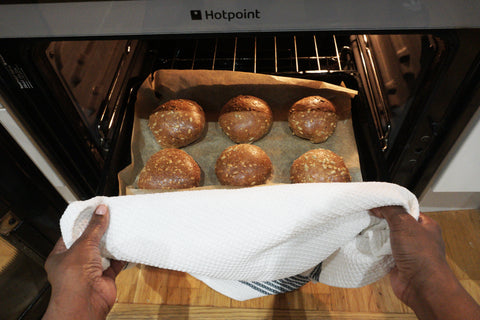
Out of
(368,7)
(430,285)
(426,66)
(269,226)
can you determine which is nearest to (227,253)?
(269,226)

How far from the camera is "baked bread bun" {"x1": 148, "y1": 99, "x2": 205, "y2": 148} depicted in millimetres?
1262

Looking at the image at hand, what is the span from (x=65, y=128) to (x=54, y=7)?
50cm

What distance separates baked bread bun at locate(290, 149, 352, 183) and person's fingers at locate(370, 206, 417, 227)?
1.17ft

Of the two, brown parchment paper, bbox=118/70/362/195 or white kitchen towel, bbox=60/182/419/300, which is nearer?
white kitchen towel, bbox=60/182/419/300

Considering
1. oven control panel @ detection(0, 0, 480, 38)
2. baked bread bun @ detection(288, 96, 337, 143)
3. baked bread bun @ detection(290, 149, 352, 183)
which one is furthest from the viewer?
baked bread bun @ detection(288, 96, 337, 143)

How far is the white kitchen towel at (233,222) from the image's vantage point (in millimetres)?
746

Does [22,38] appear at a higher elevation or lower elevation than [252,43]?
higher

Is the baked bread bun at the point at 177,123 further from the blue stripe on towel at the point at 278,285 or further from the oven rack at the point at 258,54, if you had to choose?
the blue stripe on towel at the point at 278,285

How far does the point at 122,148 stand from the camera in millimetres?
1242

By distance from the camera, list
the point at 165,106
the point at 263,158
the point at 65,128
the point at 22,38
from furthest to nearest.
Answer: the point at 165,106 < the point at 263,158 < the point at 65,128 < the point at 22,38

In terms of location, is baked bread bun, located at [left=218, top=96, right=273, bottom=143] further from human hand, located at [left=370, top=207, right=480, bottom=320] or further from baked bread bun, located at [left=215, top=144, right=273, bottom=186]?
human hand, located at [left=370, top=207, right=480, bottom=320]

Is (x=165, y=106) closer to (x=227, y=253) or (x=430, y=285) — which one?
(x=227, y=253)

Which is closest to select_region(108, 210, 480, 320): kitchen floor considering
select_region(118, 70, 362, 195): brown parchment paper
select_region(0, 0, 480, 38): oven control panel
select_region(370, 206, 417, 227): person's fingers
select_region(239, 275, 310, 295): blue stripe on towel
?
select_region(239, 275, 310, 295): blue stripe on towel

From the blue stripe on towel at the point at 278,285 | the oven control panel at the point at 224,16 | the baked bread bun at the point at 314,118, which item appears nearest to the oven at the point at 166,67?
the oven control panel at the point at 224,16
